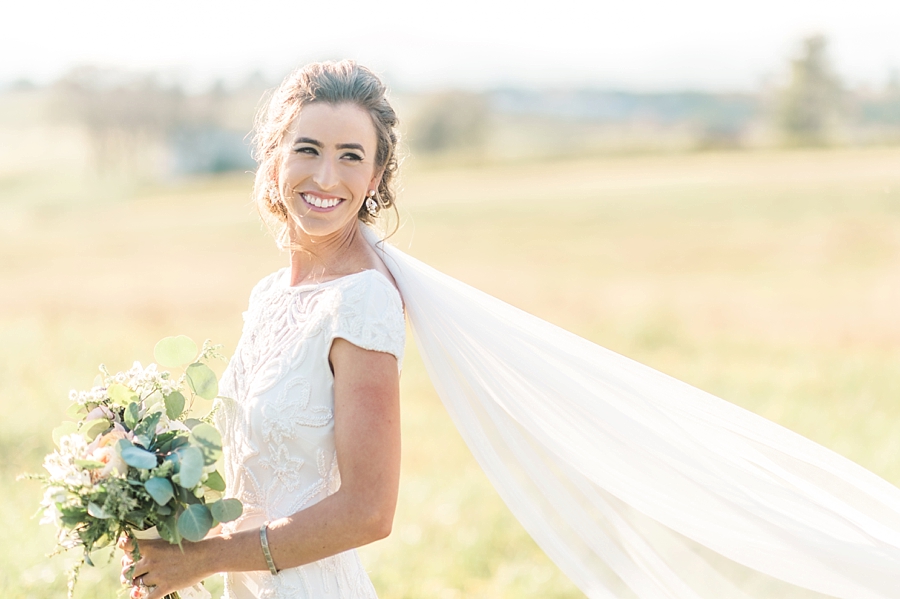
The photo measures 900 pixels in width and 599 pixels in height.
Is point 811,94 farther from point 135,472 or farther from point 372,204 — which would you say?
point 135,472

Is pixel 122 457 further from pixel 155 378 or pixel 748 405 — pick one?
pixel 748 405

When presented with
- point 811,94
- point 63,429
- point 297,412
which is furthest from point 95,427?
point 811,94

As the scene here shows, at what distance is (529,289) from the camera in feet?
→ 65.4

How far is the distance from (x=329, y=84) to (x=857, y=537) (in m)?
1.94

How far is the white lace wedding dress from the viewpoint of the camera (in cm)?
216

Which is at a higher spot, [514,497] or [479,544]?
[514,497]

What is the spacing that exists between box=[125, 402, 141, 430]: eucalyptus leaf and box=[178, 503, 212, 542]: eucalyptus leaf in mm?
288

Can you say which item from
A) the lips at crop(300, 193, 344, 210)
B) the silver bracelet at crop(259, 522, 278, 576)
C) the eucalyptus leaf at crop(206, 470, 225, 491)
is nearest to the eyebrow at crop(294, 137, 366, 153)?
the lips at crop(300, 193, 344, 210)

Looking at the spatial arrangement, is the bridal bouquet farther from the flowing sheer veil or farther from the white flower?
the flowing sheer veil

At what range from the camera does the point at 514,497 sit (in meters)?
2.57

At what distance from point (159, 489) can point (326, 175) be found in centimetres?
91

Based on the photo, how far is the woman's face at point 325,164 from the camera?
2311 mm

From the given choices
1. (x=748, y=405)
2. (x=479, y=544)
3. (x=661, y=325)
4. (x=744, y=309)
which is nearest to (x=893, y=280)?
(x=744, y=309)

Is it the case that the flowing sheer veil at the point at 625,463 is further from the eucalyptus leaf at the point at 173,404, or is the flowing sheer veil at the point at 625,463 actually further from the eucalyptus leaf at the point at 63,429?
the eucalyptus leaf at the point at 63,429
